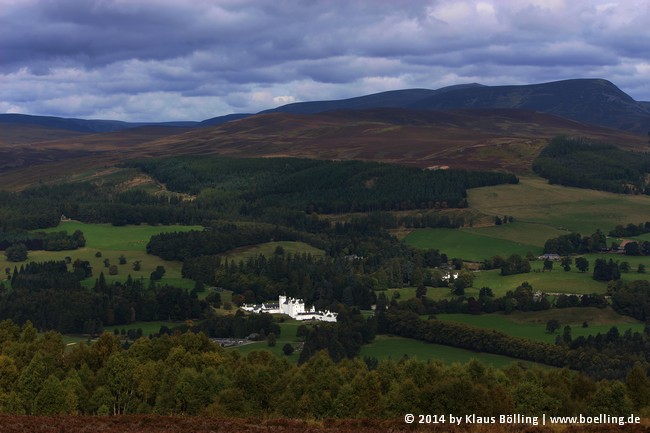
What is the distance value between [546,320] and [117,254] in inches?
3381

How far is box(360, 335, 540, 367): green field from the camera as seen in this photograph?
100000 millimetres

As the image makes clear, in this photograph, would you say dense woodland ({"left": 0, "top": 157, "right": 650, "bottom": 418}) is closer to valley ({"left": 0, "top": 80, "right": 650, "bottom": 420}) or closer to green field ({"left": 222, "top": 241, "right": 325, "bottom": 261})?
valley ({"left": 0, "top": 80, "right": 650, "bottom": 420})

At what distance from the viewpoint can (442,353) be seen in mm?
104188

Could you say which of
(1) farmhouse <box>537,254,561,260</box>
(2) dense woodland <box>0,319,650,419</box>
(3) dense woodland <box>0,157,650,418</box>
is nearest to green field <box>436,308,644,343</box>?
(3) dense woodland <box>0,157,650,418</box>

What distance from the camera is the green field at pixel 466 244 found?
176 meters

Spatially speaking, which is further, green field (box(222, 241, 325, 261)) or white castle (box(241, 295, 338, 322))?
green field (box(222, 241, 325, 261))

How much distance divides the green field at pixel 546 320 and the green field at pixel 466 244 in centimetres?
4873

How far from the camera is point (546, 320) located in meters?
120

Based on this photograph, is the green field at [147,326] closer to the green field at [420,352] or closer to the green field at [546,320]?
the green field at [420,352]

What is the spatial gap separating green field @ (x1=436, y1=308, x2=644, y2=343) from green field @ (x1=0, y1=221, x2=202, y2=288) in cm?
4985

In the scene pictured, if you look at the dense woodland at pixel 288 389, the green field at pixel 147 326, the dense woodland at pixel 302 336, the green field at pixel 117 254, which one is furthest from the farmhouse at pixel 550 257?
the dense woodland at pixel 288 389

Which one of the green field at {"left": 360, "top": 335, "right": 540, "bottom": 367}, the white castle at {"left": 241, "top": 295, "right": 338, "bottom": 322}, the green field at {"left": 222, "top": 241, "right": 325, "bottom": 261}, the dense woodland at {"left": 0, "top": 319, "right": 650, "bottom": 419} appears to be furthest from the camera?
the green field at {"left": 222, "top": 241, "right": 325, "bottom": 261}

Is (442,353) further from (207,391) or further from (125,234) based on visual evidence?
(125,234)

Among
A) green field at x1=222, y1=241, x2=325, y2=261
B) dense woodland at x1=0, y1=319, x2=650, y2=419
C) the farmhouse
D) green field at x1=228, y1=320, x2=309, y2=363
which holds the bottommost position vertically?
green field at x1=228, y1=320, x2=309, y2=363
